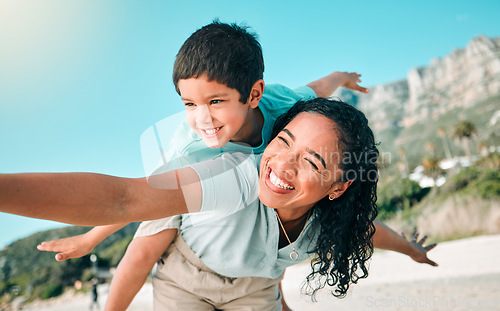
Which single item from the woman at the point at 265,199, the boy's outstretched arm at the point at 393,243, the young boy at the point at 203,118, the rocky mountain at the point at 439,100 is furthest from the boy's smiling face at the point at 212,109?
the rocky mountain at the point at 439,100

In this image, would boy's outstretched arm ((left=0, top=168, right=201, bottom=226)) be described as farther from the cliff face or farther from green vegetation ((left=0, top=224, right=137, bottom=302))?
the cliff face

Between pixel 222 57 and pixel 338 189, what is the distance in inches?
43.0

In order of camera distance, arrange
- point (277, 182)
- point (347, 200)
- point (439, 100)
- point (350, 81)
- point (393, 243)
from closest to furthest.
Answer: point (277, 182) → point (347, 200) → point (393, 243) → point (350, 81) → point (439, 100)

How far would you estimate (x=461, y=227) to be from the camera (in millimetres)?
14820

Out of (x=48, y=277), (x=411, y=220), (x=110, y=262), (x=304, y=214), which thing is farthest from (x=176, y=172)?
(x=48, y=277)

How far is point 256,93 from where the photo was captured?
9.39 feet

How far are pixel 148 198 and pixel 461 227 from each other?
626 inches

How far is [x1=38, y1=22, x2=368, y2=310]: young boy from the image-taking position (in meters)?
2.54

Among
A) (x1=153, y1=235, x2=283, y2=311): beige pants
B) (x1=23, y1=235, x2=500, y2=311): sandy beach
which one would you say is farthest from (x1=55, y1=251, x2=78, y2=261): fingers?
(x1=23, y1=235, x2=500, y2=311): sandy beach

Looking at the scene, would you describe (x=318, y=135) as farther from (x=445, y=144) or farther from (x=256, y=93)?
(x=445, y=144)

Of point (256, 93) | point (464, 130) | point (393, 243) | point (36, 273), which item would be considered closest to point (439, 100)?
point (464, 130)

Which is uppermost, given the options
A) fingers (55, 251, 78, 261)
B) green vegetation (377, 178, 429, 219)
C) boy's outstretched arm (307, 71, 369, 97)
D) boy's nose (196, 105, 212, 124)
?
boy's outstretched arm (307, 71, 369, 97)

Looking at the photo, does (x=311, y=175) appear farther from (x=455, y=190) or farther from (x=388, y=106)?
(x=388, y=106)

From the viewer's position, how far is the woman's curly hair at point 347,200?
7.13 feet
